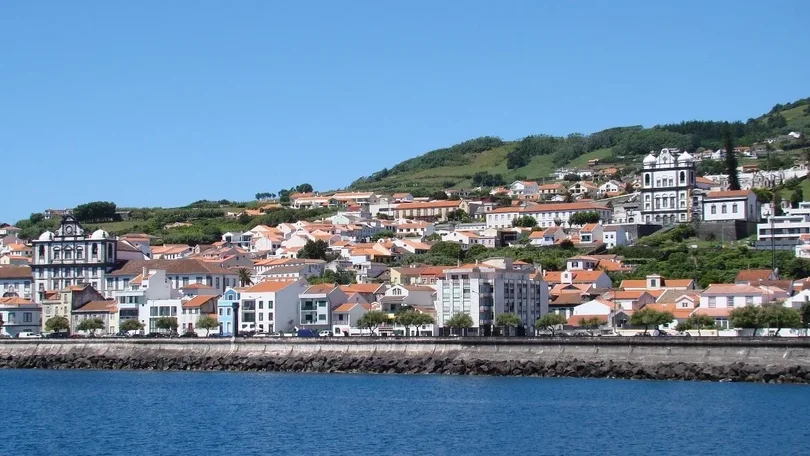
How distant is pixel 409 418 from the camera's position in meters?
44.9

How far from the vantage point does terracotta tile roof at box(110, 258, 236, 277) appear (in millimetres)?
90562

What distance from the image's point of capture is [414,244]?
11156 centimetres

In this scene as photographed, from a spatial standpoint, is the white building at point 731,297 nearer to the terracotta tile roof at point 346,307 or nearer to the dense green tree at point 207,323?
the terracotta tile roof at point 346,307

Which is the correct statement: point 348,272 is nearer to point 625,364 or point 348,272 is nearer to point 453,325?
point 453,325

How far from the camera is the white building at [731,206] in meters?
102

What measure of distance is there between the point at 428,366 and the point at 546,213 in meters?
60.3

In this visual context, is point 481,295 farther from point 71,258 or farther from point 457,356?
point 71,258

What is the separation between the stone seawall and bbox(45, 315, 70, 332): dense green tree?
18.1ft

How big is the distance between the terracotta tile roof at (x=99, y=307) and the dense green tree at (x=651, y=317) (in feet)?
115

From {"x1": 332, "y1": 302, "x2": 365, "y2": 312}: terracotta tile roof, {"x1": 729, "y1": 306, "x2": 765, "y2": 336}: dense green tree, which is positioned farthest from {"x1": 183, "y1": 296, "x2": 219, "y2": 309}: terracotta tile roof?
{"x1": 729, "y1": 306, "x2": 765, "y2": 336}: dense green tree

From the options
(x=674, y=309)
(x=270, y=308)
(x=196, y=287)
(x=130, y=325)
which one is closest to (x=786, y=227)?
(x=674, y=309)

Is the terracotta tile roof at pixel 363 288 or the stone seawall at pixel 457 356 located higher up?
the terracotta tile roof at pixel 363 288

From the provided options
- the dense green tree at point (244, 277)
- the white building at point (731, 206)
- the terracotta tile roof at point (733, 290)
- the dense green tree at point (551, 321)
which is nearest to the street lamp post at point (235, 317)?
the dense green tree at point (244, 277)

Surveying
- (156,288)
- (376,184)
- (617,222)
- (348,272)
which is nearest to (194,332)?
(156,288)
